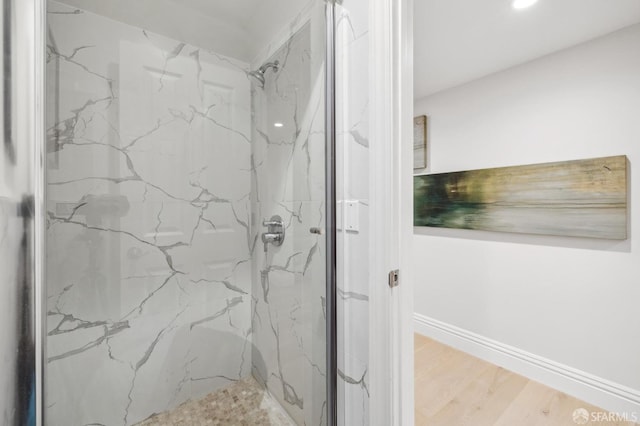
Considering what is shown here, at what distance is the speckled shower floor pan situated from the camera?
134cm

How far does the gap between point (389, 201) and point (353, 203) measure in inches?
6.3

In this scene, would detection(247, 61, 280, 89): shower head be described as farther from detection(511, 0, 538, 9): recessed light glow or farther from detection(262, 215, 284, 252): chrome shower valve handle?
detection(511, 0, 538, 9): recessed light glow

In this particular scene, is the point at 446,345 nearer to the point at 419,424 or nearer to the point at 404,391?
the point at 419,424

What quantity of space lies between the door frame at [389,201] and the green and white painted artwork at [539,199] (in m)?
1.56

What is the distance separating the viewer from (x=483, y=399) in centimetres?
176

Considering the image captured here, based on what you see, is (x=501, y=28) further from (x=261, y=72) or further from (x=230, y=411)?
(x=230, y=411)

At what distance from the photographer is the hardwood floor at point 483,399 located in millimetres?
1596

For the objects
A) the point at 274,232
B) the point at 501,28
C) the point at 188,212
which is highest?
the point at 501,28

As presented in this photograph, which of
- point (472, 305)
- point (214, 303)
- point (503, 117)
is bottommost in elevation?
point (472, 305)

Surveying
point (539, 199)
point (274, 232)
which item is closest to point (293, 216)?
point (274, 232)

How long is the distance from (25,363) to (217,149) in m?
1.14

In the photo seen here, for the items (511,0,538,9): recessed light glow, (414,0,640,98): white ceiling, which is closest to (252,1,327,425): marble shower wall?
(414,0,640,98): white ceiling

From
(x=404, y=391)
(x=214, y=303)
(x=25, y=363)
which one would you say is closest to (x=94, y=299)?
(x=214, y=303)

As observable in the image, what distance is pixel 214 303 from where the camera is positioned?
1.52m
